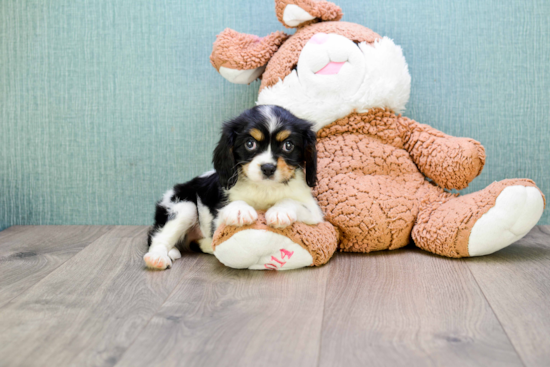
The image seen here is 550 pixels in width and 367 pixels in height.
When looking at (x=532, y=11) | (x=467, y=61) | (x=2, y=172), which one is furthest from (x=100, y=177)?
(x=532, y=11)

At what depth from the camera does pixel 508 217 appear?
1.69 metres

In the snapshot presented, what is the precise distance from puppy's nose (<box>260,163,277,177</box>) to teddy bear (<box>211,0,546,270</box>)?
233mm

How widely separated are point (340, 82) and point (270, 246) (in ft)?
2.44

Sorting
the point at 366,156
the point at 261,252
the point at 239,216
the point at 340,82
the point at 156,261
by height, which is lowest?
the point at 156,261

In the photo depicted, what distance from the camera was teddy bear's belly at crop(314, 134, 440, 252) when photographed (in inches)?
73.4

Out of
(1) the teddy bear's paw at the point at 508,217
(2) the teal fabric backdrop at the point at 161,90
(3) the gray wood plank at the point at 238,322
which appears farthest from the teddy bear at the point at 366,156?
(2) the teal fabric backdrop at the point at 161,90

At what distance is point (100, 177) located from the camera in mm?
2488

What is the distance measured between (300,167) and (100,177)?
1231mm

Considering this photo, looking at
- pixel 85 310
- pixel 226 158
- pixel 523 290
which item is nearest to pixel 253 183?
pixel 226 158

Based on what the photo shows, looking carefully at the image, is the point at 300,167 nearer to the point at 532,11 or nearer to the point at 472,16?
the point at 472,16

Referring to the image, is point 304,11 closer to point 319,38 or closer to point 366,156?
point 319,38

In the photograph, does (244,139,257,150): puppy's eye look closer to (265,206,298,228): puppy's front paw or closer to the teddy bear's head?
(265,206,298,228): puppy's front paw

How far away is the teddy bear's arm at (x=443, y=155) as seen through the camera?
6.19 feet

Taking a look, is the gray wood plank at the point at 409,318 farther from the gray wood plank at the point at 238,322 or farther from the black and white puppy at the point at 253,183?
the black and white puppy at the point at 253,183
